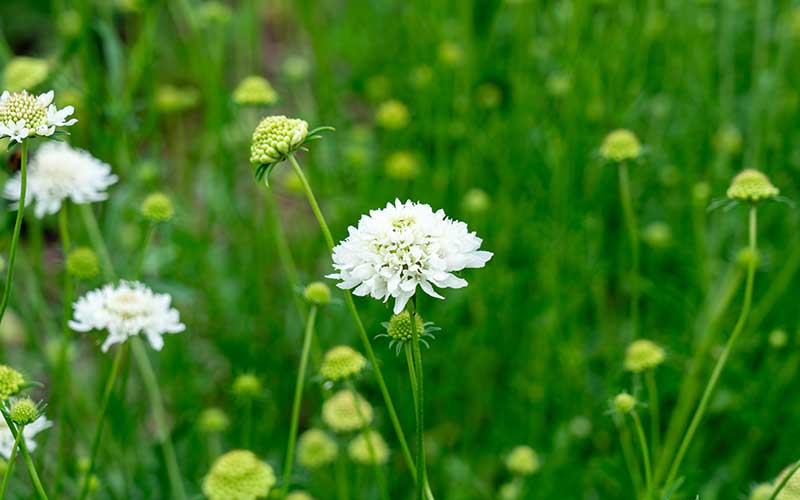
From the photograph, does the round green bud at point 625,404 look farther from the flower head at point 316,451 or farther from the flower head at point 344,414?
the flower head at point 316,451

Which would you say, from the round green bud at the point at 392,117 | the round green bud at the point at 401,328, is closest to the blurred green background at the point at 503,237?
the round green bud at the point at 392,117

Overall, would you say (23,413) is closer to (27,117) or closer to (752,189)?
(27,117)

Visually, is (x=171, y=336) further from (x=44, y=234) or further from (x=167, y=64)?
(x=167, y=64)

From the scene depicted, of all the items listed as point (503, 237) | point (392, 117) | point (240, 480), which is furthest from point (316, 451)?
point (392, 117)

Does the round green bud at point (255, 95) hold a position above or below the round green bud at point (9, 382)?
above

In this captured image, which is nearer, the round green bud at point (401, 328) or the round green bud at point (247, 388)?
the round green bud at point (401, 328)

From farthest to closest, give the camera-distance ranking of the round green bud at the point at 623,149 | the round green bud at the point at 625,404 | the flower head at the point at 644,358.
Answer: the round green bud at the point at 623,149, the flower head at the point at 644,358, the round green bud at the point at 625,404
